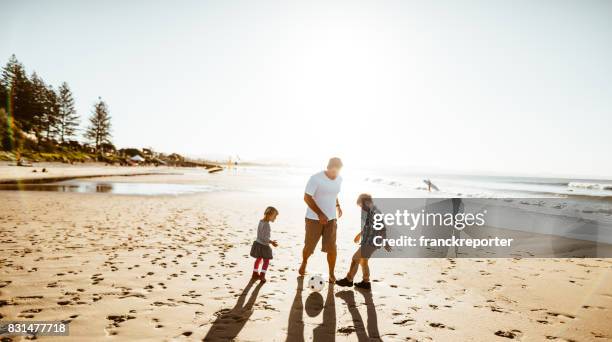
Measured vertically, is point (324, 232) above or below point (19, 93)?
below

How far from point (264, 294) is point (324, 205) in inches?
81.1

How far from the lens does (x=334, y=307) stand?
5.48 meters

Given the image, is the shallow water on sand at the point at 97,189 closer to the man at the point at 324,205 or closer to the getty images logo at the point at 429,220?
the getty images logo at the point at 429,220

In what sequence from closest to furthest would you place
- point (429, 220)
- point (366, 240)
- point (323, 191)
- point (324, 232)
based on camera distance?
point (366, 240), point (323, 191), point (324, 232), point (429, 220)

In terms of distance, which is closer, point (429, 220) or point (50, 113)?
point (429, 220)

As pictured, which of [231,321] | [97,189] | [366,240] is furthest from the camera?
[97,189]

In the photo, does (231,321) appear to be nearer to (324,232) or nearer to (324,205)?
(324,232)

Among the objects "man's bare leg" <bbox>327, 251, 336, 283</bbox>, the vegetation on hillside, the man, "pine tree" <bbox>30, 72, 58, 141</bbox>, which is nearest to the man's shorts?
the man

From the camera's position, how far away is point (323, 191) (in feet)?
20.7

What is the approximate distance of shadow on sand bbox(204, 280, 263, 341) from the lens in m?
4.29

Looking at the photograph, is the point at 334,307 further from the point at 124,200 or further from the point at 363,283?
the point at 124,200

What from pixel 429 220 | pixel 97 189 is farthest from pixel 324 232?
pixel 97 189

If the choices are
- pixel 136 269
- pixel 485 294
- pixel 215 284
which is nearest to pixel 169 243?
pixel 136 269

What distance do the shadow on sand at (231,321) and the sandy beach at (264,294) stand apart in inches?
0.7
